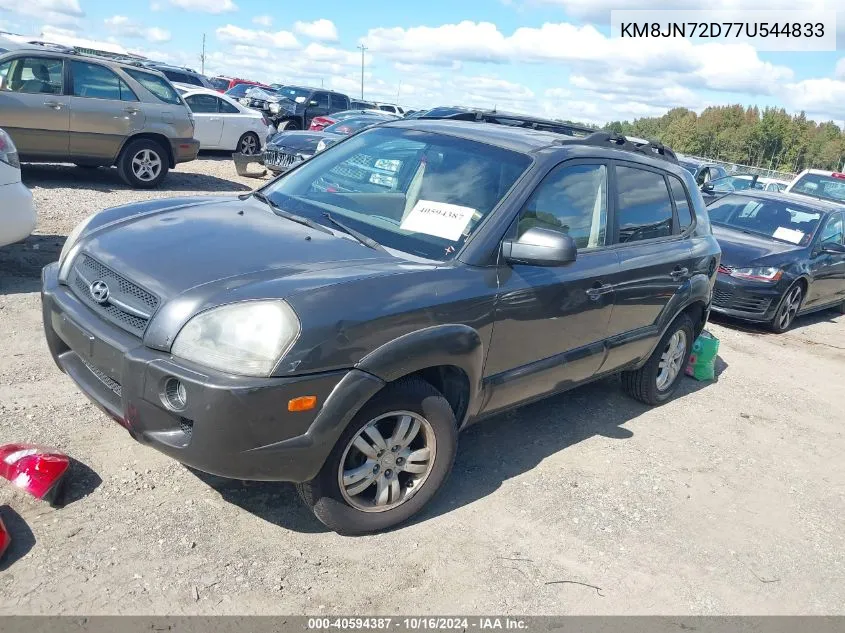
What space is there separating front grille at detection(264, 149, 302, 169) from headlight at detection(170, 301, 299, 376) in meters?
10.9

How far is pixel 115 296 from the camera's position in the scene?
10.3 feet

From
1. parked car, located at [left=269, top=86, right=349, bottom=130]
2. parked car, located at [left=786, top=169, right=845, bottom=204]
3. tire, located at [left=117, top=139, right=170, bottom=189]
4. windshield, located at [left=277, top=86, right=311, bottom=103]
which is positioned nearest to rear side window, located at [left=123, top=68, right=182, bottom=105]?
tire, located at [left=117, top=139, right=170, bottom=189]

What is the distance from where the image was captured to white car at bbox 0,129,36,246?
5.84 m

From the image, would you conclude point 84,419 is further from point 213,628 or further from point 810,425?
point 810,425

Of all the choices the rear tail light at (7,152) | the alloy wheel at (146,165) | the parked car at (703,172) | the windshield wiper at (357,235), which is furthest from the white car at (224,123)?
the windshield wiper at (357,235)

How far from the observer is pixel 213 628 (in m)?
2.70

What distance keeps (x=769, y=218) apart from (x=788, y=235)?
0.40 m

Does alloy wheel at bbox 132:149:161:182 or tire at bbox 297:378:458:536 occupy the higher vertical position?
alloy wheel at bbox 132:149:161:182

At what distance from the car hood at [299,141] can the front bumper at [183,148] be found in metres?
2.26

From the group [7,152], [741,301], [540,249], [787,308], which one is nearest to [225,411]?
[540,249]

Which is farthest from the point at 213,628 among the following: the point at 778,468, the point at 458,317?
the point at 778,468

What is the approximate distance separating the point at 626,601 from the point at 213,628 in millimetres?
1720

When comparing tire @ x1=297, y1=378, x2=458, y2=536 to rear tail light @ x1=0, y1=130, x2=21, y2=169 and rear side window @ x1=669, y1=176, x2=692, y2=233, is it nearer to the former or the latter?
rear side window @ x1=669, y1=176, x2=692, y2=233

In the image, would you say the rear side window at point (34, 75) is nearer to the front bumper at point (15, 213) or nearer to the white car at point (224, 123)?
the front bumper at point (15, 213)
